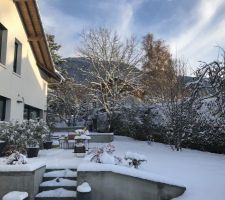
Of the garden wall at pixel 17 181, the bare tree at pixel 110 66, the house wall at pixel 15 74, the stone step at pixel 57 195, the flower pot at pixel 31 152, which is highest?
the bare tree at pixel 110 66

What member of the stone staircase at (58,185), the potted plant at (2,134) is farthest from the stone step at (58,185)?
the potted plant at (2,134)

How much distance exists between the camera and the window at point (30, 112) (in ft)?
53.8

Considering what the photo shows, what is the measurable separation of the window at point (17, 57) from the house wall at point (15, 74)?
0.19 m

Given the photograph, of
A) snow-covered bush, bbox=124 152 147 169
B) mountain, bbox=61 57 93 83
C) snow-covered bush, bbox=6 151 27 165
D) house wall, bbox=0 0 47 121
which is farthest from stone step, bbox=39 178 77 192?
mountain, bbox=61 57 93 83

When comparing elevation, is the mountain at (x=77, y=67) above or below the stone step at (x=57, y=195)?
above

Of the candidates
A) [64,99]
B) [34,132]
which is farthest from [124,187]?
[64,99]

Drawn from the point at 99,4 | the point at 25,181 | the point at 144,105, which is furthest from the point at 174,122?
the point at 25,181

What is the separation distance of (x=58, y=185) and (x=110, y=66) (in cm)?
2155

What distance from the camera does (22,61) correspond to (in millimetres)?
14961

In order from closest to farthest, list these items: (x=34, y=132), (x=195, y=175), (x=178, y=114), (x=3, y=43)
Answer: (x=195, y=175) → (x=34, y=132) → (x=3, y=43) → (x=178, y=114)

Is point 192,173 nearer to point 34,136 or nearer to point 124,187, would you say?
point 124,187

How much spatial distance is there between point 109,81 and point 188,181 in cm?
2069

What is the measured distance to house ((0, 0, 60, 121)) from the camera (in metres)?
13.0

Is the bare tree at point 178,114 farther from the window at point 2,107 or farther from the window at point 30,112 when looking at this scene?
the window at point 2,107
